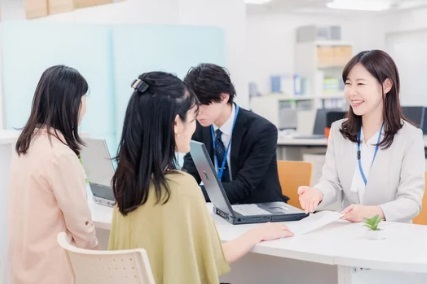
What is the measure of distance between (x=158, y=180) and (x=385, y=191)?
116 cm

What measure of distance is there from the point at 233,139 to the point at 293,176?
657 millimetres

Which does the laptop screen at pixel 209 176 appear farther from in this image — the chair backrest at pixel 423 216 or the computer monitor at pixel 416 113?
the computer monitor at pixel 416 113

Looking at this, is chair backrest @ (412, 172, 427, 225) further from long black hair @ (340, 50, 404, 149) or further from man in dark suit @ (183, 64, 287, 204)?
man in dark suit @ (183, 64, 287, 204)

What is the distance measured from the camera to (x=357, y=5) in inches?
397

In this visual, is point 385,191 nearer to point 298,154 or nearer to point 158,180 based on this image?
point 158,180

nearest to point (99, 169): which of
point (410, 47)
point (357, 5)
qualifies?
point (357, 5)

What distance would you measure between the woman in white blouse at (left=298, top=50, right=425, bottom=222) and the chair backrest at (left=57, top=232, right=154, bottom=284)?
3.35 feet

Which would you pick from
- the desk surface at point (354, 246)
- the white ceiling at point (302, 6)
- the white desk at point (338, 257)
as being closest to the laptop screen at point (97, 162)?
the white desk at point (338, 257)

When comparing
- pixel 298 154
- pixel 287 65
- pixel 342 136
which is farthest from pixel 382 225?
pixel 287 65

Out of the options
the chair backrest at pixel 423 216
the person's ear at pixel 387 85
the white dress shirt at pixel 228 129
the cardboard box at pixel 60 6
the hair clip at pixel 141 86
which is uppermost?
the cardboard box at pixel 60 6

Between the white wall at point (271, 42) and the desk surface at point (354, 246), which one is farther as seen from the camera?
the white wall at point (271, 42)

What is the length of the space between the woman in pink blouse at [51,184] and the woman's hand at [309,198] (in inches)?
31.9

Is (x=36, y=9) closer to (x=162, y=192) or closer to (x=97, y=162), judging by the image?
(x=97, y=162)

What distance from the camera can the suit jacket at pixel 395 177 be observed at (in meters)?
2.55
